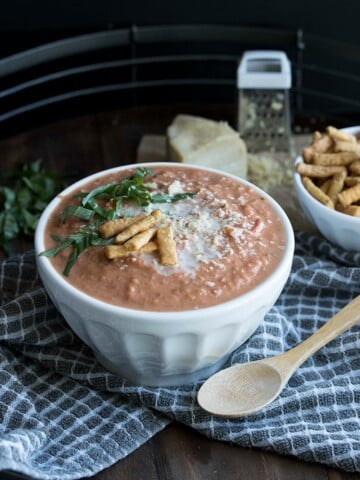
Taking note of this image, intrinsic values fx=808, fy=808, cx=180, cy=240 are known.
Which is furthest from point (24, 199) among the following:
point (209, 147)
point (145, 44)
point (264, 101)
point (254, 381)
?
point (145, 44)

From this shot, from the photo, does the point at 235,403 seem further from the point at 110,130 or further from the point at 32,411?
the point at 110,130

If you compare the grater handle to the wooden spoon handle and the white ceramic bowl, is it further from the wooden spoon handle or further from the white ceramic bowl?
the wooden spoon handle

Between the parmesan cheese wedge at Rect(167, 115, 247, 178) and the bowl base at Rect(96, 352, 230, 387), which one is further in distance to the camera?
the parmesan cheese wedge at Rect(167, 115, 247, 178)

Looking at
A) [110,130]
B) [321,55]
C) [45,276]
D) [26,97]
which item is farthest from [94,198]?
[321,55]

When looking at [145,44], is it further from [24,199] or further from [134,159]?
[24,199]

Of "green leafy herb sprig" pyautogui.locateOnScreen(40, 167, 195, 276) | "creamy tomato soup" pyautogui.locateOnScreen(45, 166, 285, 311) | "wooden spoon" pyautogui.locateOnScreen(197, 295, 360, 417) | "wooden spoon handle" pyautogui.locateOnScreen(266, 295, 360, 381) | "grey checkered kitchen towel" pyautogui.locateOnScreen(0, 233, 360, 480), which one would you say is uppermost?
"green leafy herb sprig" pyautogui.locateOnScreen(40, 167, 195, 276)

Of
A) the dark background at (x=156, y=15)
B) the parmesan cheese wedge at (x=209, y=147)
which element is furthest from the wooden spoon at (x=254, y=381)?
the dark background at (x=156, y=15)

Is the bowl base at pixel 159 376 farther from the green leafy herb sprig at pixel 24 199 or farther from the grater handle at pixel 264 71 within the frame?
the grater handle at pixel 264 71

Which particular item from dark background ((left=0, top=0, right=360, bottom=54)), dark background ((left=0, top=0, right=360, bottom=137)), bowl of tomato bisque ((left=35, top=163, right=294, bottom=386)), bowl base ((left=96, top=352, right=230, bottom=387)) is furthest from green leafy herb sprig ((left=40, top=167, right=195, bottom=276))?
dark background ((left=0, top=0, right=360, bottom=54))
